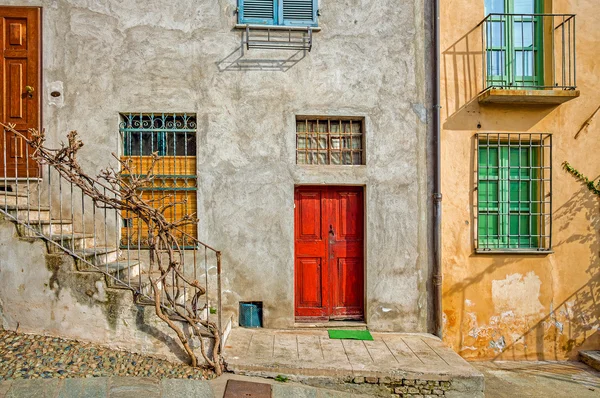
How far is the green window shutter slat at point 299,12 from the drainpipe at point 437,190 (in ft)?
5.79

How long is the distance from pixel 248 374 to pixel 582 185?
551cm

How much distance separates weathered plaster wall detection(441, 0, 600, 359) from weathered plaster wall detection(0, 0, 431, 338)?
0.43 metres

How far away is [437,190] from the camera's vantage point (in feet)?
21.2

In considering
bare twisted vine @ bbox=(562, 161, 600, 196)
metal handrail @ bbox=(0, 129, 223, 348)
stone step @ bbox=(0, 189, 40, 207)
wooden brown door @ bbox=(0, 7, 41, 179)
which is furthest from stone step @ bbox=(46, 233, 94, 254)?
bare twisted vine @ bbox=(562, 161, 600, 196)

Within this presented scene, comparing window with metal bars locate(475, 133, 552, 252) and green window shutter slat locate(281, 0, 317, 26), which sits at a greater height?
green window shutter slat locate(281, 0, 317, 26)

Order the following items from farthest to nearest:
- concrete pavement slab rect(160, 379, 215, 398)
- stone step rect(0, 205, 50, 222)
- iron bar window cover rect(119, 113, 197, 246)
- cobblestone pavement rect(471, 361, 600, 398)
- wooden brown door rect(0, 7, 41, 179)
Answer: iron bar window cover rect(119, 113, 197, 246) → wooden brown door rect(0, 7, 41, 179) → cobblestone pavement rect(471, 361, 600, 398) → stone step rect(0, 205, 50, 222) → concrete pavement slab rect(160, 379, 215, 398)

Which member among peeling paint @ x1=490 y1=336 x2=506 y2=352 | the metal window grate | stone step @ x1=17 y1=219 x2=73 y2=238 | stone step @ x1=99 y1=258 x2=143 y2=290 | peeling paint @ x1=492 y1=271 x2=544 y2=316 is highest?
the metal window grate

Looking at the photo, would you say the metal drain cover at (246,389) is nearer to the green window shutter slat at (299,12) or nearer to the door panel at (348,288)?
the door panel at (348,288)

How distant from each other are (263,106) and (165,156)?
1561 mm

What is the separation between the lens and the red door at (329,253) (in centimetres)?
654

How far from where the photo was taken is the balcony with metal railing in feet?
21.6

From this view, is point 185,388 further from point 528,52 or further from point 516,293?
point 528,52

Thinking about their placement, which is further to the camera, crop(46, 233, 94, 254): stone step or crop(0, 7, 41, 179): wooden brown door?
crop(0, 7, 41, 179): wooden brown door

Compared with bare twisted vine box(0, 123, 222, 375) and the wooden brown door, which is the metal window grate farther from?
the wooden brown door
